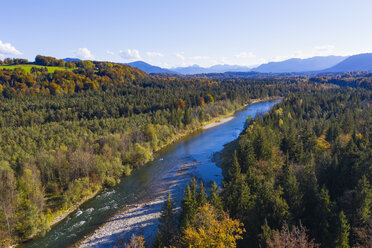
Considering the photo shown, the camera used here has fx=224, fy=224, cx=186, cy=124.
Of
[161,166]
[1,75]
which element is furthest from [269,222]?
[1,75]

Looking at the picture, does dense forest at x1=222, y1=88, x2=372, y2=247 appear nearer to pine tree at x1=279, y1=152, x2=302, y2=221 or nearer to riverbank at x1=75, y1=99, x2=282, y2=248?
pine tree at x1=279, y1=152, x2=302, y2=221

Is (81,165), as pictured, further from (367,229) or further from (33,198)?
(367,229)

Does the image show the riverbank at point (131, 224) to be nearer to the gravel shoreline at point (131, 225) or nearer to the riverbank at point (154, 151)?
the gravel shoreline at point (131, 225)

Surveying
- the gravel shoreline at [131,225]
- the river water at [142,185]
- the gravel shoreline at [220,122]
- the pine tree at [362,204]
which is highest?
the pine tree at [362,204]

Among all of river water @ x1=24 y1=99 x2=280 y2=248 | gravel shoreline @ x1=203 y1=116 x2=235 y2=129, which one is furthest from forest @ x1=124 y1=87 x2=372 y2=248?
gravel shoreline @ x1=203 y1=116 x2=235 y2=129

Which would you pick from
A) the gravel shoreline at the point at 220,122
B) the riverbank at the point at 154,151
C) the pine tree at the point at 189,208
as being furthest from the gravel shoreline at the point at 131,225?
Result: the gravel shoreline at the point at 220,122

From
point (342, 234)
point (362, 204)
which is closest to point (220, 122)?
point (362, 204)

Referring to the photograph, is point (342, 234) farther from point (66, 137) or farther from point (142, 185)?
point (66, 137)
